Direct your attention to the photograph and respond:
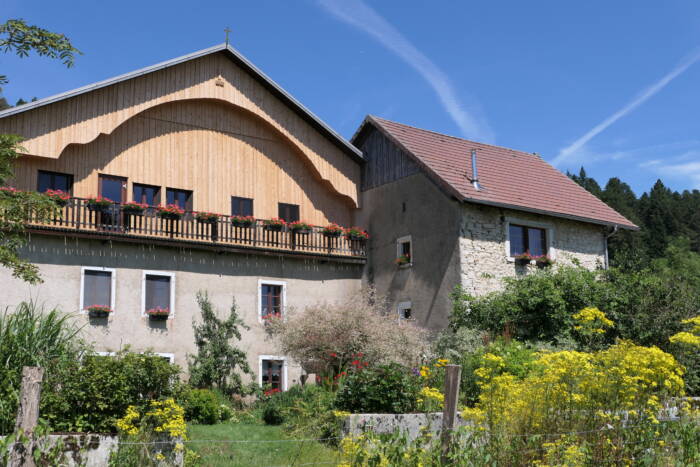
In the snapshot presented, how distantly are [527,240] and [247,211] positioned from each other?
337 inches

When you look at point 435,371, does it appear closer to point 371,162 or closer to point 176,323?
point 176,323

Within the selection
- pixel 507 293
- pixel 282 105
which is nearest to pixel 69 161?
pixel 282 105

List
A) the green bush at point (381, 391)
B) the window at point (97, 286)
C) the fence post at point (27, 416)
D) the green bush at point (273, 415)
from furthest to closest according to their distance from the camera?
the window at point (97, 286) < the green bush at point (273, 415) < the green bush at point (381, 391) < the fence post at point (27, 416)

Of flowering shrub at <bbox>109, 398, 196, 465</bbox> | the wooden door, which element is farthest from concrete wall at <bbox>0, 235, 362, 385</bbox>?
flowering shrub at <bbox>109, 398, 196, 465</bbox>

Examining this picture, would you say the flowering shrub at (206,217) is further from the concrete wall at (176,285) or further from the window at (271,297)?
the window at (271,297)

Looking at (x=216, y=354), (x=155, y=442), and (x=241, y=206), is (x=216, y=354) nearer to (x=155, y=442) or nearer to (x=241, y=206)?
(x=241, y=206)

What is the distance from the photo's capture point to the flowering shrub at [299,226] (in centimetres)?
2162

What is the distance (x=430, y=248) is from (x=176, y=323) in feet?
24.5

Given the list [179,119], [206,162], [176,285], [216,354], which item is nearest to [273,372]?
[216,354]

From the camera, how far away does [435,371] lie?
13.9 meters

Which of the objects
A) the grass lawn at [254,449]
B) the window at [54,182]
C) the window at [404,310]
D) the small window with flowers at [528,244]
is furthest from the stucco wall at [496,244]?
the window at [54,182]

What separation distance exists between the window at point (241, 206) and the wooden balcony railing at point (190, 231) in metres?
0.53

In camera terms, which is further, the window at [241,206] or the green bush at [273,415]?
the window at [241,206]

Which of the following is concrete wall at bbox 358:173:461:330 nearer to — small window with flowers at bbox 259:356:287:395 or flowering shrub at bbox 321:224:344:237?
flowering shrub at bbox 321:224:344:237
